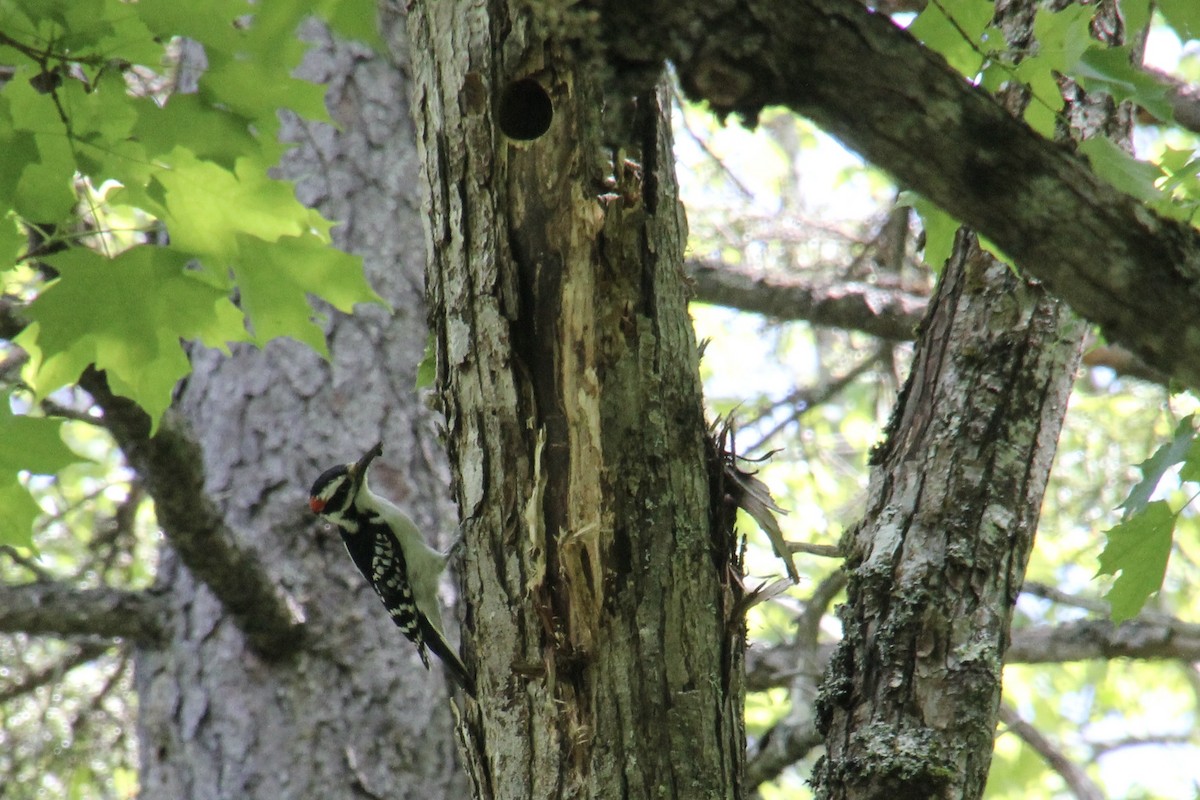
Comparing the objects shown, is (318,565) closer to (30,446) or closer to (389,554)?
(389,554)

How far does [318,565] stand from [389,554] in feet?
1.16

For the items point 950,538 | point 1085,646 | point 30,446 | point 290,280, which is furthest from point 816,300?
point 30,446

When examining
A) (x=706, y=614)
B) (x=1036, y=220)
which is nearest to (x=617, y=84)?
(x=1036, y=220)

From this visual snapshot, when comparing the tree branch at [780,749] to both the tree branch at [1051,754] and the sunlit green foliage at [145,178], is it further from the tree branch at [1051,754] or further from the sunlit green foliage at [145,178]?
the sunlit green foliage at [145,178]

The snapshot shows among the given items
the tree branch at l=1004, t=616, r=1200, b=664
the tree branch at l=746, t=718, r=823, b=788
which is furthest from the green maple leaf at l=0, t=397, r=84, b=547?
the tree branch at l=1004, t=616, r=1200, b=664

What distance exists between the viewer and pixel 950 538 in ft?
8.05

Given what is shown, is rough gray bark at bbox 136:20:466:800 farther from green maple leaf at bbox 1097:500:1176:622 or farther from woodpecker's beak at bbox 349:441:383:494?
green maple leaf at bbox 1097:500:1176:622

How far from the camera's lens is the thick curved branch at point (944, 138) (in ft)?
4.17

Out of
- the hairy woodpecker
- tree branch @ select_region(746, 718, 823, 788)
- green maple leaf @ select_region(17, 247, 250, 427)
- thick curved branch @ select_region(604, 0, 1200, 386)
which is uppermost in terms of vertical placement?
the hairy woodpecker

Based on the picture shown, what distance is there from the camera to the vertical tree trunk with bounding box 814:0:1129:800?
7.56ft

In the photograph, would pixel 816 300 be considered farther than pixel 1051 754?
Yes

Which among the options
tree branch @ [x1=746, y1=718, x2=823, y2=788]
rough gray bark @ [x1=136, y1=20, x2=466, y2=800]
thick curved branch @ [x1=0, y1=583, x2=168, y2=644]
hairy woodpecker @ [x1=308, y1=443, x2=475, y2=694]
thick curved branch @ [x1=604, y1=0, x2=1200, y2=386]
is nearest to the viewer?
thick curved branch @ [x1=604, y1=0, x2=1200, y2=386]

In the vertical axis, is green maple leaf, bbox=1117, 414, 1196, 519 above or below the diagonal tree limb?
below

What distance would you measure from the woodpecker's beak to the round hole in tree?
205 cm
